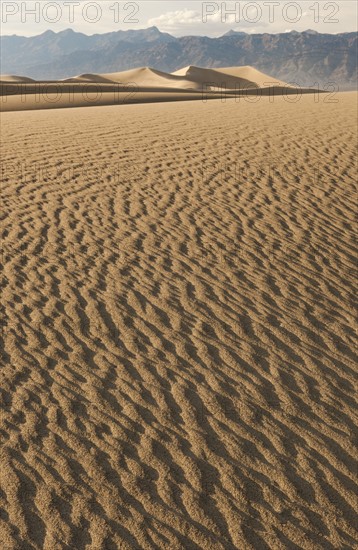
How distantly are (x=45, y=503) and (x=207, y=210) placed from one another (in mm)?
6260

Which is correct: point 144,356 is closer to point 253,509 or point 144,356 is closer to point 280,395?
point 280,395

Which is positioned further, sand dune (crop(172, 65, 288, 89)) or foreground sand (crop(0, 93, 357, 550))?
sand dune (crop(172, 65, 288, 89))

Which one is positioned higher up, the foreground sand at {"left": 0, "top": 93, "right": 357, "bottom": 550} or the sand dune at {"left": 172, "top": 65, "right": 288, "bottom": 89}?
the sand dune at {"left": 172, "top": 65, "right": 288, "bottom": 89}

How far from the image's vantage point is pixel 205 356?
6.13 metres

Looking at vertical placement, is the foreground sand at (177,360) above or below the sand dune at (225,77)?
below

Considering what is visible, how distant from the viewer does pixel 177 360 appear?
6.04m

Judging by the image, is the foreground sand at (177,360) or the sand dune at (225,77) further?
the sand dune at (225,77)

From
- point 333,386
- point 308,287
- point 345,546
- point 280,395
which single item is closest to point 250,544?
point 345,546

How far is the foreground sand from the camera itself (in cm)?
446

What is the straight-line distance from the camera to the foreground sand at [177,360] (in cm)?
446

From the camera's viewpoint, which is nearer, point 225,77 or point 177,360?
point 177,360

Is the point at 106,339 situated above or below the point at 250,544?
above

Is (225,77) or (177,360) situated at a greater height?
(225,77)

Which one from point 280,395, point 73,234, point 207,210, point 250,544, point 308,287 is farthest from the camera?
point 207,210
